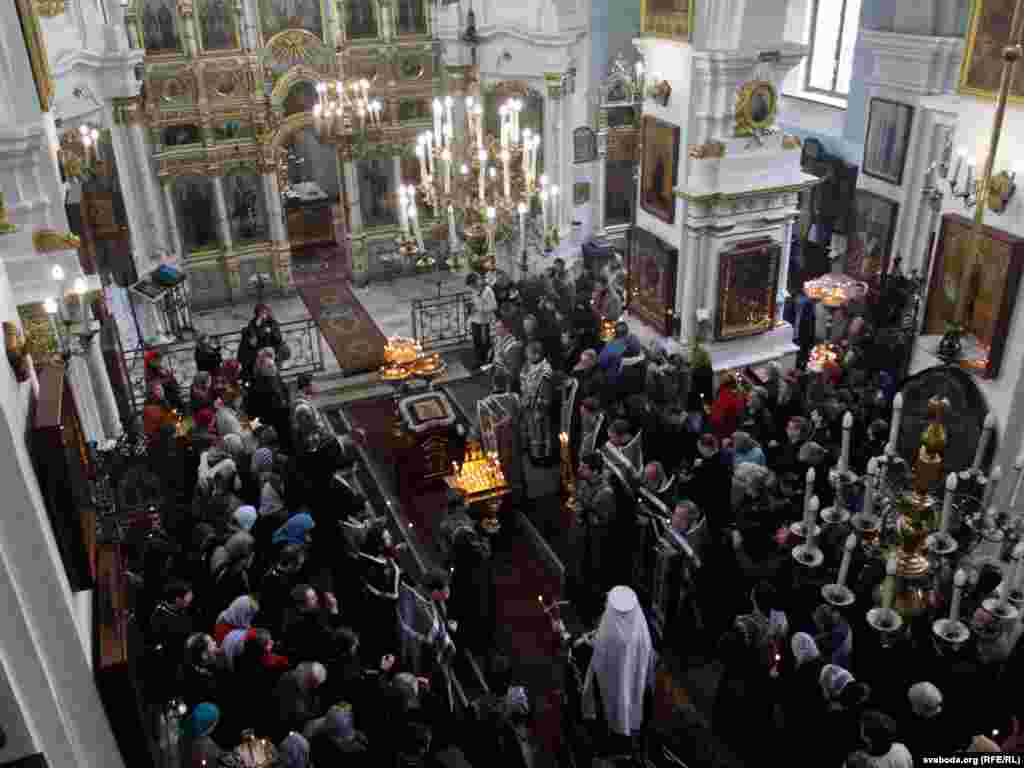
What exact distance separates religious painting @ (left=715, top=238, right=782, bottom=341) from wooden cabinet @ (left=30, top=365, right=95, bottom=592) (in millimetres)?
8556

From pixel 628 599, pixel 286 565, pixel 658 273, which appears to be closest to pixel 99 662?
pixel 286 565

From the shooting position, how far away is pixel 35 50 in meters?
8.33

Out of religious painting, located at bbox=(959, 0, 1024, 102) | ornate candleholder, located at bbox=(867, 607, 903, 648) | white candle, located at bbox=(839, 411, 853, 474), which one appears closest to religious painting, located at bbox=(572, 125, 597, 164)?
religious painting, located at bbox=(959, 0, 1024, 102)

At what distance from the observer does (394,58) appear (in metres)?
15.7

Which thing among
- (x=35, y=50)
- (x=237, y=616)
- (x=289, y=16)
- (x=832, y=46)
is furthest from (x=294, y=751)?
(x=832, y=46)

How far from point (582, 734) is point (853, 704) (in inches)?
75.4

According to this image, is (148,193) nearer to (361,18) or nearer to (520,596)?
(361,18)

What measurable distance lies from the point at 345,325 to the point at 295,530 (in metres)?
7.86

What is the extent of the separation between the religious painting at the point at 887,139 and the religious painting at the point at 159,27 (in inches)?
426

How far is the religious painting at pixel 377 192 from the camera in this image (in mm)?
16359

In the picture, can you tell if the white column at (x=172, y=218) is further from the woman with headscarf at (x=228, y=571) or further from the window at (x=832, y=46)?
the window at (x=832, y=46)

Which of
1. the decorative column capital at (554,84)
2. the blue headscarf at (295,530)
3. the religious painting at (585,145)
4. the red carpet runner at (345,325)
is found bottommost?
the red carpet runner at (345,325)

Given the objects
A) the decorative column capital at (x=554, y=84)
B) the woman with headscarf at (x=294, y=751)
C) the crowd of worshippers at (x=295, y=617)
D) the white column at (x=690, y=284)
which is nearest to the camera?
the woman with headscarf at (x=294, y=751)

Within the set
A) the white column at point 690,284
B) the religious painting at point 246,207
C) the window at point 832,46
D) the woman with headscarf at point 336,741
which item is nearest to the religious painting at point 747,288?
the white column at point 690,284
